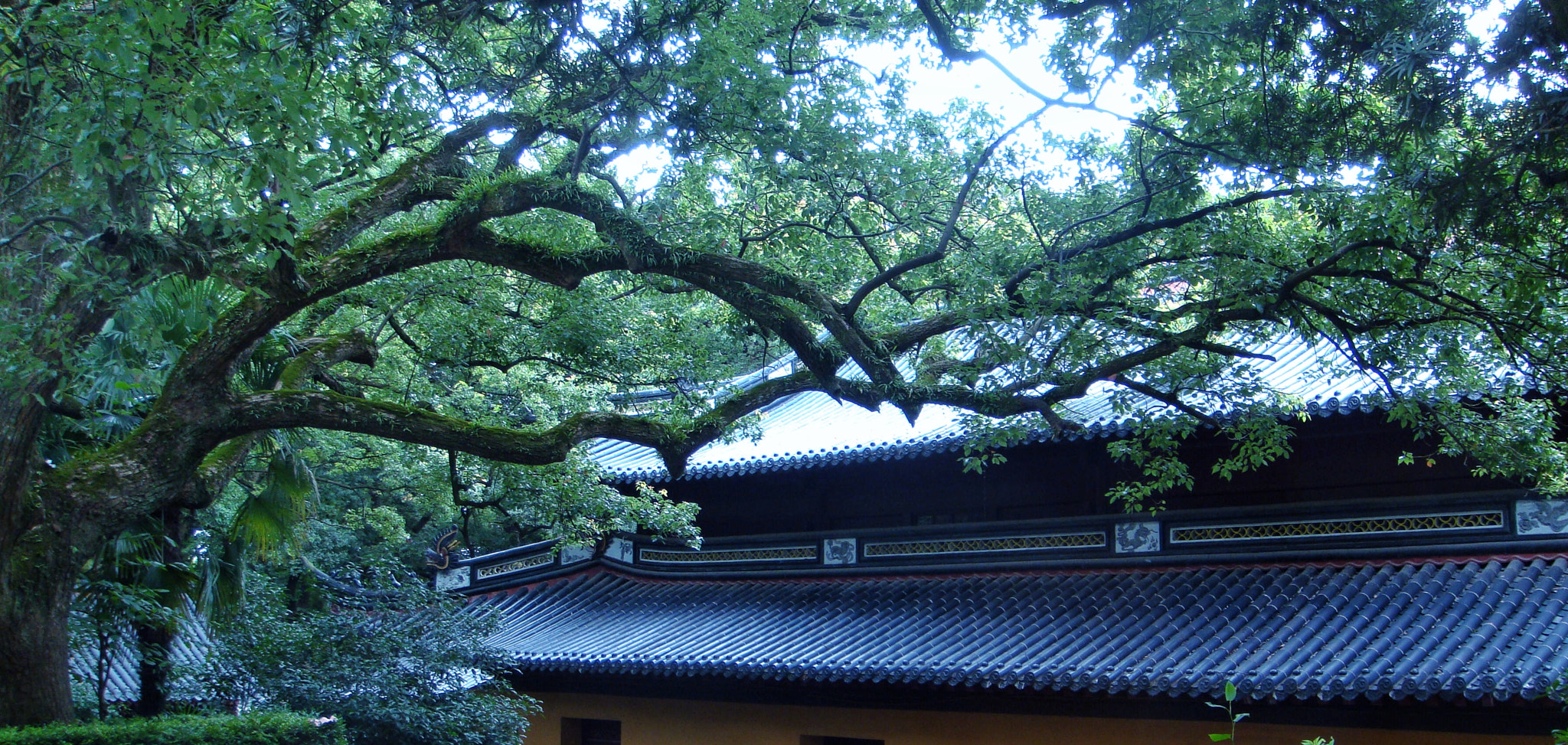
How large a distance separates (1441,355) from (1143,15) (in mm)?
2439

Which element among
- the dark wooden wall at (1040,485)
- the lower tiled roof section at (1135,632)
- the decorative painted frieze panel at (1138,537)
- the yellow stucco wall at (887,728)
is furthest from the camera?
the decorative painted frieze panel at (1138,537)

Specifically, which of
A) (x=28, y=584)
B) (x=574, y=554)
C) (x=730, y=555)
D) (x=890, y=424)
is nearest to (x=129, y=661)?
(x=574, y=554)

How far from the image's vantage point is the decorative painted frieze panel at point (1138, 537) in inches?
349

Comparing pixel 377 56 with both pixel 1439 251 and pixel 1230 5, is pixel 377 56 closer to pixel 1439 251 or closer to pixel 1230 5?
pixel 1230 5

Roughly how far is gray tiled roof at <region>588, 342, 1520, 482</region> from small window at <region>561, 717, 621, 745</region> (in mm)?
2325

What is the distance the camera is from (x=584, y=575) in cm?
1249

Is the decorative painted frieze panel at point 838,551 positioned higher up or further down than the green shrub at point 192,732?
higher up

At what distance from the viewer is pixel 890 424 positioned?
37.2 feet

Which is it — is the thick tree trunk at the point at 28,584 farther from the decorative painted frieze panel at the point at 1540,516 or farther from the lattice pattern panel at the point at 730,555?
the decorative painted frieze panel at the point at 1540,516

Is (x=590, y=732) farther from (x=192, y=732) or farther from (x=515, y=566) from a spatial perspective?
(x=192, y=732)

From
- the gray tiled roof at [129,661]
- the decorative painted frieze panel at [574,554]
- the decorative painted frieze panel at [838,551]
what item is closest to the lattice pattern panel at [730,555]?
the decorative painted frieze panel at [838,551]

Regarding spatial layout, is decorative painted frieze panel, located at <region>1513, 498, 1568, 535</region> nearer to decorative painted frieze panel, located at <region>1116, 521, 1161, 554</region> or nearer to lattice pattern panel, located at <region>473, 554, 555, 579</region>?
decorative painted frieze panel, located at <region>1116, 521, 1161, 554</region>

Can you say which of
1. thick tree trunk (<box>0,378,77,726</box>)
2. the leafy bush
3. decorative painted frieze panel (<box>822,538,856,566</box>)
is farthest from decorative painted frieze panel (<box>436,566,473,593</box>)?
thick tree trunk (<box>0,378,77,726</box>)

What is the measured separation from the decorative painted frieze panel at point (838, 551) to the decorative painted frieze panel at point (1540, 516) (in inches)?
203
